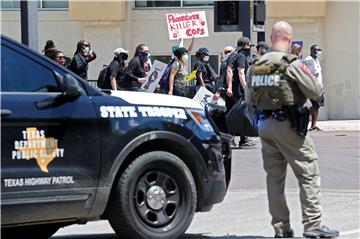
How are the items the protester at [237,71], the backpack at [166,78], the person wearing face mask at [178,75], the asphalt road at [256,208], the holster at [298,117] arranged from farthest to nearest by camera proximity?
the backpack at [166,78]
the person wearing face mask at [178,75]
the protester at [237,71]
the asphalt road at [256,208]
the holster at [298,117]

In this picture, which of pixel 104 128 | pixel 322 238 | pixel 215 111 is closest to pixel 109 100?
pixel 104 128

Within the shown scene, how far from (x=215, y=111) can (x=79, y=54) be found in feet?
23.1

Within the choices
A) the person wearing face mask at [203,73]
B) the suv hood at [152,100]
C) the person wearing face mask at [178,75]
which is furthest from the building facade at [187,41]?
the suv hood at [152,100]

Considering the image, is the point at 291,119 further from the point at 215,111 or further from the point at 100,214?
the point at 100,214

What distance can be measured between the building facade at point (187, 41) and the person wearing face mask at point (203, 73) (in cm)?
679

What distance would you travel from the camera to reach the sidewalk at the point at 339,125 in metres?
21.8

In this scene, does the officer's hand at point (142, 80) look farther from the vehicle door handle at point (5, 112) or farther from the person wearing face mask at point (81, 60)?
the vehicle door handle at point (5, 112)

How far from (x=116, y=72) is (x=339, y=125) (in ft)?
28.6

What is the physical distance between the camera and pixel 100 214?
6.93 metres

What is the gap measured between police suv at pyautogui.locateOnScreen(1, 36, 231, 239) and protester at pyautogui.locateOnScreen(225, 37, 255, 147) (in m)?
7.74

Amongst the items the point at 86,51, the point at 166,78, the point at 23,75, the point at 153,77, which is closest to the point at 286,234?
the point at 23,75

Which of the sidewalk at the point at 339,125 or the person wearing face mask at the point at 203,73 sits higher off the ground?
→ the person wearing face mask at the point at 203,73

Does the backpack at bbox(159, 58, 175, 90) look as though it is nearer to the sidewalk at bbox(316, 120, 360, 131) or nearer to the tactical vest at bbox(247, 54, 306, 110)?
the sidewalk at bbox(316, 120, 360, 131)

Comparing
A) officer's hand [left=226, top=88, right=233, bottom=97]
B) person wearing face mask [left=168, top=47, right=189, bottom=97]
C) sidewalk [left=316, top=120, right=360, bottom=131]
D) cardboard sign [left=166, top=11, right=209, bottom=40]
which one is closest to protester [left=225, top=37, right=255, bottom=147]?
officer's hand [left=226, top=88, right=233, bottom=97]
